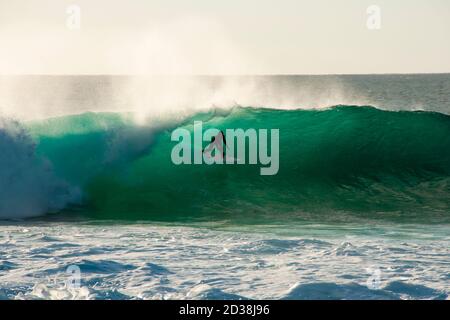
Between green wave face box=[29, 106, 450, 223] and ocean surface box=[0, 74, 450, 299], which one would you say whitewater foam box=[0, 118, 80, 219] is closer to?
ocean surface box=[0, 74, 450, 299]

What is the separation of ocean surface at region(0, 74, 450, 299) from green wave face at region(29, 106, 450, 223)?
5 centimetres

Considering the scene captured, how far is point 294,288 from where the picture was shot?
696 centimetres

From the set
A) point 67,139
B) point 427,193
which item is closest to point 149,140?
point 67,139

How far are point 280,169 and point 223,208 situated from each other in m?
3.29

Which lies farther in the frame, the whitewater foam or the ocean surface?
the whitewater foam

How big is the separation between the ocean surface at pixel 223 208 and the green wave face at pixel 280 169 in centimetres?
5

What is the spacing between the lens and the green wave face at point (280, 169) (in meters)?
13.5

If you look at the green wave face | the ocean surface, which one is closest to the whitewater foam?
the ocean surface

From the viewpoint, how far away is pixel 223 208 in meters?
13.8

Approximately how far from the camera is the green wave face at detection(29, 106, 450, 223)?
44.4 feet

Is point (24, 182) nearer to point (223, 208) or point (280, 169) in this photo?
point (223, 208)

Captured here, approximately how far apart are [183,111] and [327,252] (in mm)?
12460

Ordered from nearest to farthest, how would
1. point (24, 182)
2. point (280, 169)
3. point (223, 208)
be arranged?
point (223, 208) < point (24, 182) < point (280, 169)

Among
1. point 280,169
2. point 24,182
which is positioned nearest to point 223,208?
point 280,169
